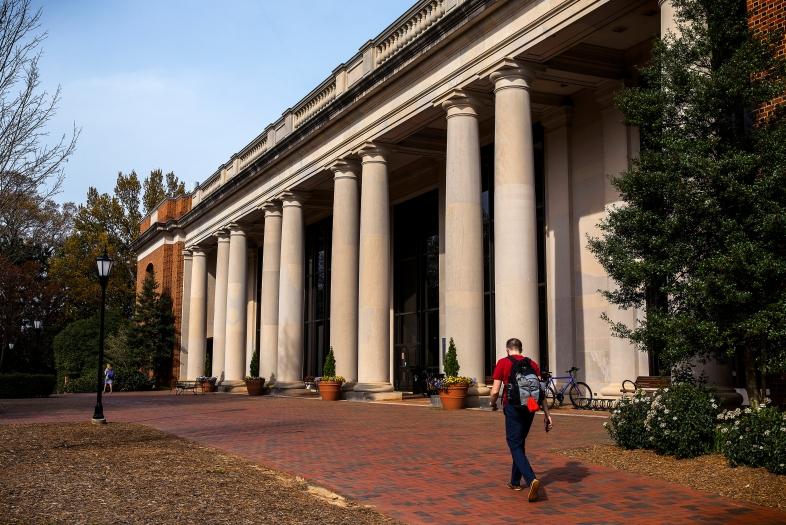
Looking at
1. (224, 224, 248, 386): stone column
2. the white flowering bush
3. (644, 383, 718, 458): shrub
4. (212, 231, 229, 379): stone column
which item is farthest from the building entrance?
the white flowering bush

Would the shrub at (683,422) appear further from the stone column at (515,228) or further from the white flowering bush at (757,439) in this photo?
the stone column at (515,228)

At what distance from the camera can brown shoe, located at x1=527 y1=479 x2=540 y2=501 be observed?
7.63 m

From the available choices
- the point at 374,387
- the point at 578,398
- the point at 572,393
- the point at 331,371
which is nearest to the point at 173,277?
the point at 331,371

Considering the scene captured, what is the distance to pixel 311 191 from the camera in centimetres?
3319

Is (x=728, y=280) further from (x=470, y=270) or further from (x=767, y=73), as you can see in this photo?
(x=470, y=270)

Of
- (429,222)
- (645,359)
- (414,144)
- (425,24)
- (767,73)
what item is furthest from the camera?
(429,222)

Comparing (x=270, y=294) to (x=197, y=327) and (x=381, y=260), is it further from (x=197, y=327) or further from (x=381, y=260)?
(x=197, y=327)

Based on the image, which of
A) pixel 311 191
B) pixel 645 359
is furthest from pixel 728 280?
pixel 311 191

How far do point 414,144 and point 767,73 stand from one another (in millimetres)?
16435

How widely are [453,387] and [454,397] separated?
0.98 feet

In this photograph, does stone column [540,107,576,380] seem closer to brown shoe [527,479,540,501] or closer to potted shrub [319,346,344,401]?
potted shrub [319,346,344,401]

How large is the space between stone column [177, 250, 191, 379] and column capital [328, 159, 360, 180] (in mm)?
22435

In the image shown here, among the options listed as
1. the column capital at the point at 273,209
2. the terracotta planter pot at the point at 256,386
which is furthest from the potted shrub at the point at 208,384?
the column capital at the point at 273,209

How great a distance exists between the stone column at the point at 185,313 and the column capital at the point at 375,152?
971 inches
